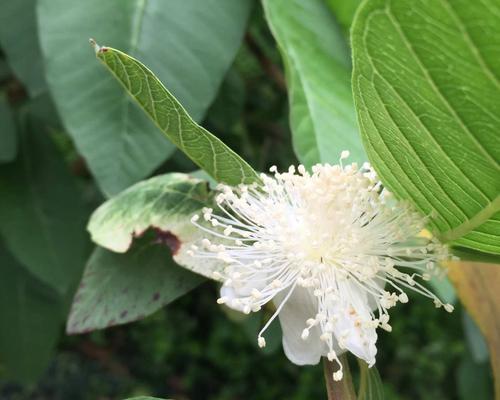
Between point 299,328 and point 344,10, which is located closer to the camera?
point 299,328

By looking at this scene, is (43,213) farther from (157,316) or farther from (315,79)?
(157,316)

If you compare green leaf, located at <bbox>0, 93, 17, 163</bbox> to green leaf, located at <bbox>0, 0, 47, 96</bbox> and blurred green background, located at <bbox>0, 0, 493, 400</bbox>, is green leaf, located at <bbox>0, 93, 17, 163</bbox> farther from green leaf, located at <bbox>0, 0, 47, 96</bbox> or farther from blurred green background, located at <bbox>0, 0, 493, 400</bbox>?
green leaf, located at <bbox>0, 0, 47, 96</bbox>

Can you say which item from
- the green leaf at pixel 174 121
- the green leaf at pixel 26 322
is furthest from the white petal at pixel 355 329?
the green leaf at pixel 26 322

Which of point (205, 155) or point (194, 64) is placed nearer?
point (205, 155)

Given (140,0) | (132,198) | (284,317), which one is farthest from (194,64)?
→ (284,317)

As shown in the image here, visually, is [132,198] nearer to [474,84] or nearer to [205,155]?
[205,155]

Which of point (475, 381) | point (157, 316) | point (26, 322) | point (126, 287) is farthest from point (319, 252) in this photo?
point (157, 316)

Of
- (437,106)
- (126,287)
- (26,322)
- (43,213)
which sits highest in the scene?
(437,106)
